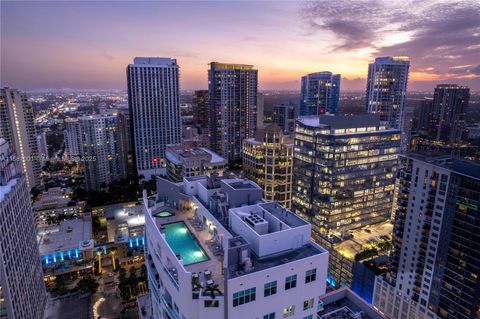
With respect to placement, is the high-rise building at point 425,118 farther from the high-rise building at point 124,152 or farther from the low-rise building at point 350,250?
the high-rise building at point 124,152

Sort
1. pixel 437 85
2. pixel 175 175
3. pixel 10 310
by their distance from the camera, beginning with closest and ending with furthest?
1. pixel 10 310
2. pixel 175 175
3. pixel 437 85

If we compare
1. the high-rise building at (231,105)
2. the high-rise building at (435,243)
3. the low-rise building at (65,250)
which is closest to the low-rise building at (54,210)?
the low-rise building at (65,250)

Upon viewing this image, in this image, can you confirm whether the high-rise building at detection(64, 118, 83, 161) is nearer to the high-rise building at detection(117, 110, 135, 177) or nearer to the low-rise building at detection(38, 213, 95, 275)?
the high-rise building at detection(117, 110, 135, 177)

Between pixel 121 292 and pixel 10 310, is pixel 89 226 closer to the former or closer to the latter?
pixel 121 292

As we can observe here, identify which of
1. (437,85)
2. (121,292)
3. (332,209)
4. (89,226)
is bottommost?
(121,292)

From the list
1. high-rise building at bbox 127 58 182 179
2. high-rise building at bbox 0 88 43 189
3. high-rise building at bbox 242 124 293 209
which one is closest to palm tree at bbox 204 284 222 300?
high-rise building at bbox 242 124 293 209

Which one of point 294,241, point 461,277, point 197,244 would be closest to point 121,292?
point 197,244
